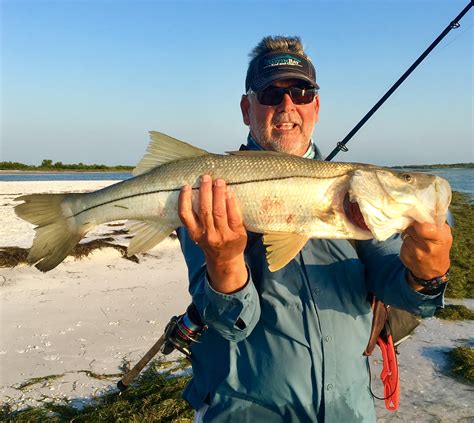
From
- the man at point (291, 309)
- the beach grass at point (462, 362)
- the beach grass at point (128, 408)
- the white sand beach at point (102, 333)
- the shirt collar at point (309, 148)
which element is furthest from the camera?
the beach grass at point (462, 362)

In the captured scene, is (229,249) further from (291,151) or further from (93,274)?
(93,274)

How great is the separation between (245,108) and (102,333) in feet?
14.1

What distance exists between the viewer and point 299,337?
2.58 m

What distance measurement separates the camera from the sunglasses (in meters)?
3.39

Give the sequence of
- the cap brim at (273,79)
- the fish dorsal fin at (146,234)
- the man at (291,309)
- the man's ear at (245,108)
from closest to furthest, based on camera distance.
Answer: the man at (291,309) → the fish dorsal fin at (146,234) → the cap brim at (273,79) → the man's ear at (245,108)

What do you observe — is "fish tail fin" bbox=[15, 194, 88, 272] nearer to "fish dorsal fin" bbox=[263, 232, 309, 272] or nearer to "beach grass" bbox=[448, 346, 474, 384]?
"fish dorsal fin" bbox=[263, 232, 309, 272]

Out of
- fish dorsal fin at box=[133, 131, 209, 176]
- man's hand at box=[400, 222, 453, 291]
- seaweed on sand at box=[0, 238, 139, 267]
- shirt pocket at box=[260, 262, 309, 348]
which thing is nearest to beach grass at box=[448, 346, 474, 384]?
man's hand at box=[400, 222, 453, 291]

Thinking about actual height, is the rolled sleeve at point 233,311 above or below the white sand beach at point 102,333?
above

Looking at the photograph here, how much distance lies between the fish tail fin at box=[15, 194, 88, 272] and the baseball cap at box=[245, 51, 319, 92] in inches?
64.8

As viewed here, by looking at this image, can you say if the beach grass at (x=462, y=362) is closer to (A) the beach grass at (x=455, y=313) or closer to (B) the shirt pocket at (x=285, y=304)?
(A) the beach grass at (x=455, y=313)

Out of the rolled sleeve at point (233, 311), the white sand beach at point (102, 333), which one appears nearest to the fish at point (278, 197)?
the rolled sleeve at point (233, 311)

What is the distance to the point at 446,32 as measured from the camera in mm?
5664

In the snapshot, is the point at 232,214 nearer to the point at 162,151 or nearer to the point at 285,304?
the point at 285,304

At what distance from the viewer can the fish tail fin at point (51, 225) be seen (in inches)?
120
